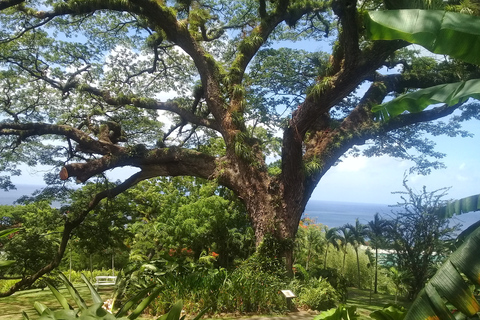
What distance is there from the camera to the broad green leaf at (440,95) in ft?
8.00

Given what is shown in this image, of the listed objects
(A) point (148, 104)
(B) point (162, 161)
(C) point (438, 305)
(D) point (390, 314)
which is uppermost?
(A) point (148, 104)

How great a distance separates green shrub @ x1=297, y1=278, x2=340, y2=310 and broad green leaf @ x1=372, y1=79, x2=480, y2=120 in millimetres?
5386

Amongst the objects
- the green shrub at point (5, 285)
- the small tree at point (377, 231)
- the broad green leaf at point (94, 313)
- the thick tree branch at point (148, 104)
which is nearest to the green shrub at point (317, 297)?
the small tree at point (377, 231)

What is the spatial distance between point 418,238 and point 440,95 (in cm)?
548

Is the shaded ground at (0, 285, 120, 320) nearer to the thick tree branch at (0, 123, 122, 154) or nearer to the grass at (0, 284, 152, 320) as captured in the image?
the grass at (0, 284, 152, 320)

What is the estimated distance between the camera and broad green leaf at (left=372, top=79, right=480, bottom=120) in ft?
8.00

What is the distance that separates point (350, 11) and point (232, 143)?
13.9 feet

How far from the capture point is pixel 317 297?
7785 mm

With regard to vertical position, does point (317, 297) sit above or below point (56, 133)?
below

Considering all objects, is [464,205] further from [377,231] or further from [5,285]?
[5,285]

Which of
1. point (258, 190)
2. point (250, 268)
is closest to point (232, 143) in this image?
point (258, 190)

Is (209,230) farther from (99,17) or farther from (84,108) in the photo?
(99,17)

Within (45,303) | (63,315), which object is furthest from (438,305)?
(45,303)

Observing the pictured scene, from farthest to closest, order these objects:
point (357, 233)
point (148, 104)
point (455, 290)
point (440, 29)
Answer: point (357, 233), point (148, 104), point (440, 29), point (455, 290)
